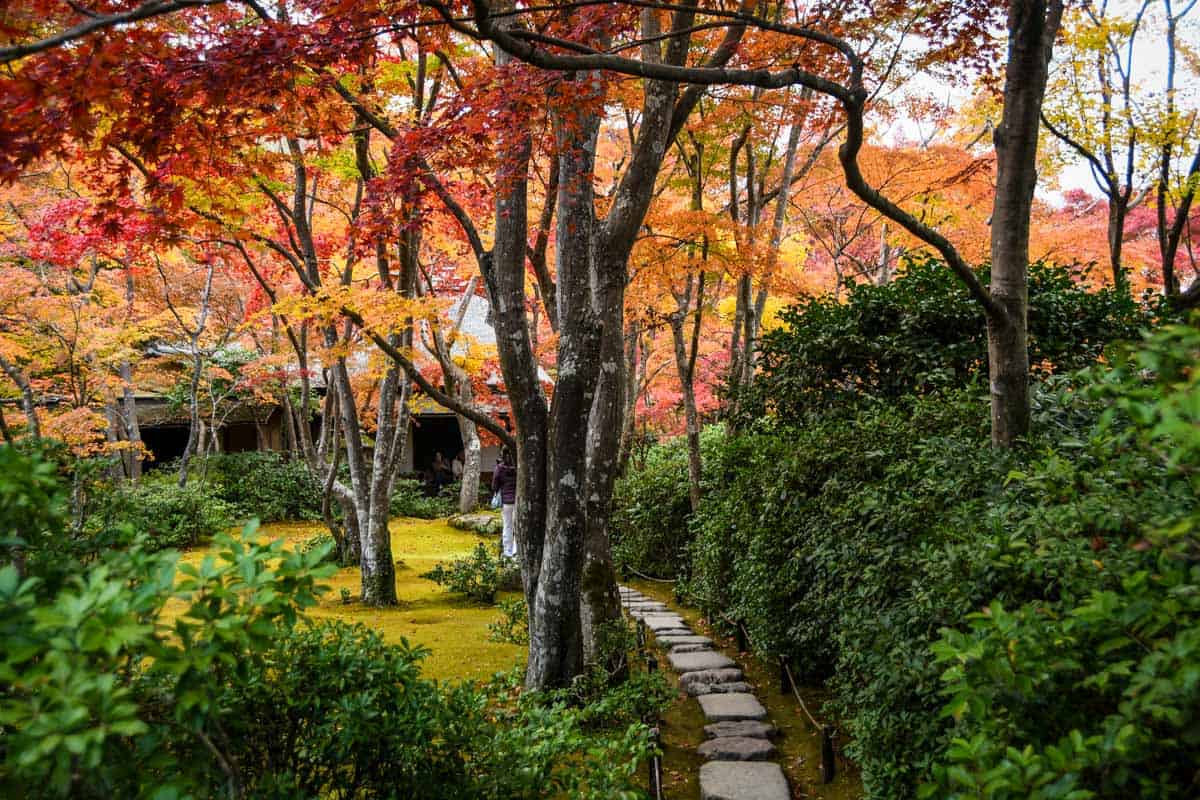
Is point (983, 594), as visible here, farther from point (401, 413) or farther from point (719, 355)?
point (719, 355)

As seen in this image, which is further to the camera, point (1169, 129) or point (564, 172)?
point (1169, 129)

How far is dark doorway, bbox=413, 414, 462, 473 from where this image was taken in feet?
78.9

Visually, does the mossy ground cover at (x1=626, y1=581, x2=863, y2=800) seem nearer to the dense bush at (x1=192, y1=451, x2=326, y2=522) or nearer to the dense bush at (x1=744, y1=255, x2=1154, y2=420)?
the dense bush at (x1=744, y1=255, x2=1154, y2=420)

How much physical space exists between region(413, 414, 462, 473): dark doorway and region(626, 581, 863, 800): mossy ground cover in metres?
17.5

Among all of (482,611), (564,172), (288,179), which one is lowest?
(482,611)

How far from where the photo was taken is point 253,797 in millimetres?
2365

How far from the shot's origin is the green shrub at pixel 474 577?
10578mm

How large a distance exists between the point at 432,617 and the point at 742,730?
4.99m

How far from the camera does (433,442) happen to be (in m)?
24.2

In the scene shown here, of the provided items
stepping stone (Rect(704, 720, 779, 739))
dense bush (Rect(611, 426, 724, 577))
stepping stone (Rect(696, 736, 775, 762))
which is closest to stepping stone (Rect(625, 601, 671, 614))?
dense bush (Rect(611, 426, 724, 577))

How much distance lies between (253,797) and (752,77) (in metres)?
3.39

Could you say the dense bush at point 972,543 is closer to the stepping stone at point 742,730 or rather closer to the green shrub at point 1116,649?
the green shrub at point 1116,649

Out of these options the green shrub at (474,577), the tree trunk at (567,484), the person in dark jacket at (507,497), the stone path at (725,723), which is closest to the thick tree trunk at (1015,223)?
the stone path at (725,723)

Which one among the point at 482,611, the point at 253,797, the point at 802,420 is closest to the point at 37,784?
the point at 253,797
